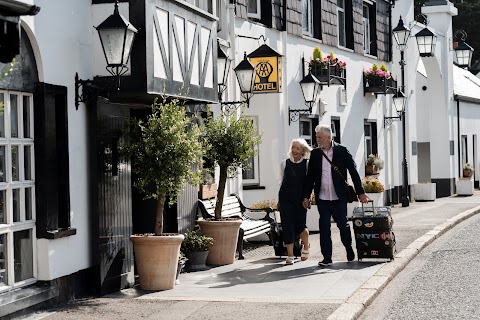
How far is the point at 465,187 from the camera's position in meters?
→ 33.5

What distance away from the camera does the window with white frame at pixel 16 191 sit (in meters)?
9.05

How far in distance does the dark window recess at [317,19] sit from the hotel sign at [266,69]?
5.63m

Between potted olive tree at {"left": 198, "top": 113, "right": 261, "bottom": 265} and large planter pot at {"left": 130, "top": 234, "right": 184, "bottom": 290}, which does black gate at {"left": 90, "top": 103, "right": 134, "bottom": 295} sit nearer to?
large planter pot at {"left": 130, "top": 234, "right": 184, "bottom": 290}

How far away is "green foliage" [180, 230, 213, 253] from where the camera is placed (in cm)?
1289

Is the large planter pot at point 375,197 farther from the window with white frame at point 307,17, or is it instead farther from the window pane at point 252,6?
the window pane at point 252,6

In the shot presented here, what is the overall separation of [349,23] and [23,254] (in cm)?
1663

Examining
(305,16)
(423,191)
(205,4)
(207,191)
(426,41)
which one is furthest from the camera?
(423,191)

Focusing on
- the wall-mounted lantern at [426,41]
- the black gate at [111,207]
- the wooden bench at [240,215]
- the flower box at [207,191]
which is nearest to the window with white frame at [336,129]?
the wall-mounted lantern at [426,41]

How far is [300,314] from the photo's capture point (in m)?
9.27

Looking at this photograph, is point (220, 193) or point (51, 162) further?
point (220, 193)

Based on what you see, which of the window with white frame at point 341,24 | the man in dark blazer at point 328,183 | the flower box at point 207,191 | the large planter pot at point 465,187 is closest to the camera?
the man in dark blazer at point 328,183

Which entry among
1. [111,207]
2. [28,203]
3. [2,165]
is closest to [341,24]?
[111,207]

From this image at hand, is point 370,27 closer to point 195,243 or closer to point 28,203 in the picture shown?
point 195,243

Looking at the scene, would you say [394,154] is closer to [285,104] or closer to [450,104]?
[450,104]
